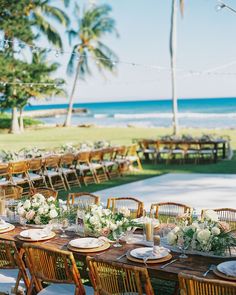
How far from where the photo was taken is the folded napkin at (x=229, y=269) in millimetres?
3770

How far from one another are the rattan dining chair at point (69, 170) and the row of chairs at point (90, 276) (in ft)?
23.2

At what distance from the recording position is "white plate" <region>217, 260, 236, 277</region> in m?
3.77

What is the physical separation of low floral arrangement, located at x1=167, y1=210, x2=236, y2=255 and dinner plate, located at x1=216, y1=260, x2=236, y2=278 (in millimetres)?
260

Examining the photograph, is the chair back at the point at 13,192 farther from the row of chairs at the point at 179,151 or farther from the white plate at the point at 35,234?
the row of chairs at the point at 179,151

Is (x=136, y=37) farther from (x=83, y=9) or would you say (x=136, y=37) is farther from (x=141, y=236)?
(x=141, y=236)

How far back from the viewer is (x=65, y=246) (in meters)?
4.72

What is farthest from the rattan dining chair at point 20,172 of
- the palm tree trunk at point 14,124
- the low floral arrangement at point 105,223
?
the palm tree trunk at point 14,124

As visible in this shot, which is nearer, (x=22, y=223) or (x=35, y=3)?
(x=22, y=223)

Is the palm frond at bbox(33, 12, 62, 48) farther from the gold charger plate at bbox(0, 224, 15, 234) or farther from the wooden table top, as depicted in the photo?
the wooden table top

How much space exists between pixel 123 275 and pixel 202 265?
69cm

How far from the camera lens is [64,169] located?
12.3 meters

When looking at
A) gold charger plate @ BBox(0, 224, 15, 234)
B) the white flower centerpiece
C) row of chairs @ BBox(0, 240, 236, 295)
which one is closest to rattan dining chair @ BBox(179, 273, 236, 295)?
row of chairs @ BBox(0, 240, 236, 295)

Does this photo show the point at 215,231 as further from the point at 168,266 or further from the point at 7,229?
the point at 7,229

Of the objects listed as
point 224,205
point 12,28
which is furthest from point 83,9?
point 224,205
